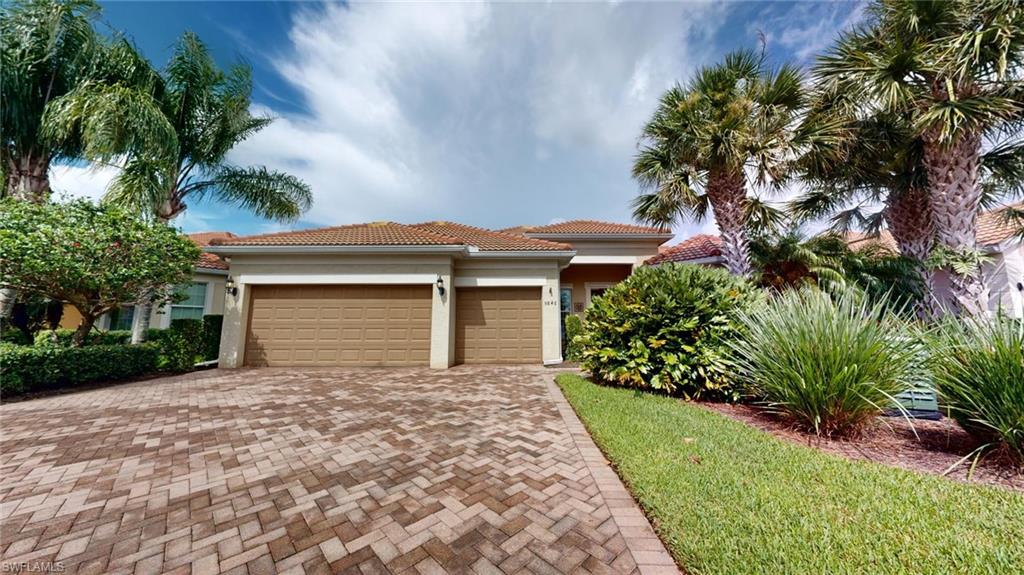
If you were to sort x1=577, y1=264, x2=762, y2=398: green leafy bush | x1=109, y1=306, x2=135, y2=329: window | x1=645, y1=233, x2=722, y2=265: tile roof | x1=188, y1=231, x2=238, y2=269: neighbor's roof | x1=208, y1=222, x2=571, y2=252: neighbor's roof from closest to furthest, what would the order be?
x1=577, y1=264, x2=762, y2=398: green leafy bush
x1=208, y1=222, x2=571, y2=252: neighbor's roof
x1=645, y1=233, x2=722, y2=265: tile roof
x1=188, y1=231, x2=238, y2=269: neighbor's roof
x1=109, y1=306, x2=135, y2=329: window

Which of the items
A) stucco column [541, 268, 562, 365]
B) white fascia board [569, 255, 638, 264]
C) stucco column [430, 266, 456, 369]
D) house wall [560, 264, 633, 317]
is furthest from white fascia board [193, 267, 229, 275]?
white fascia board [569, 255, 638, 264]

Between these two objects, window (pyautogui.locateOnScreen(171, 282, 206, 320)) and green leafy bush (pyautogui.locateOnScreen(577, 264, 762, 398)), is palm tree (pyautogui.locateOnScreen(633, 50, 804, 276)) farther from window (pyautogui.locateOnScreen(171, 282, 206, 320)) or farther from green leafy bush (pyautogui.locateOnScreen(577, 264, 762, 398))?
window (pyautogui.locateOnScreen(171, 282, 206, 320))

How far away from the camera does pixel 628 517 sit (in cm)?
256

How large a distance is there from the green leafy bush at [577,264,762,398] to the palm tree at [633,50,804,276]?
3.86 m

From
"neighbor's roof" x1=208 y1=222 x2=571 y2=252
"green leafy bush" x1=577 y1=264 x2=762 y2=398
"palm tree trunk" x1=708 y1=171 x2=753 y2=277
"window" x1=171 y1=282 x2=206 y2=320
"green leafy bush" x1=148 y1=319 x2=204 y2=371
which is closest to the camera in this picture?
"green leafy bush" x1=577 y1=264 x2=762 y2=398

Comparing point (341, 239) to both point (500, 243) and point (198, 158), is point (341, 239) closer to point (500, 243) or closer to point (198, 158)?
point (500, 243)

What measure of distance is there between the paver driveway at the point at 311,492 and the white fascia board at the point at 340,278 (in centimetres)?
495

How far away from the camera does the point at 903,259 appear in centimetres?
926

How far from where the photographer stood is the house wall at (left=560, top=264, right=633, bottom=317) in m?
14.2

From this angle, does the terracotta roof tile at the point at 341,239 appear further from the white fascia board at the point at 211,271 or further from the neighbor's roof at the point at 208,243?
the white fascia board at the point at 211,271

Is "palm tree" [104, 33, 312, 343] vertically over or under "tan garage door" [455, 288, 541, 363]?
over

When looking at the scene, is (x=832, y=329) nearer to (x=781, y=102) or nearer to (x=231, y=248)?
(x=781, y=102)

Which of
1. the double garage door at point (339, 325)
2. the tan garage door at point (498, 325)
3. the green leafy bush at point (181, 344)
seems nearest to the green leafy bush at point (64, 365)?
the green leafy bush at point (181, 344)
